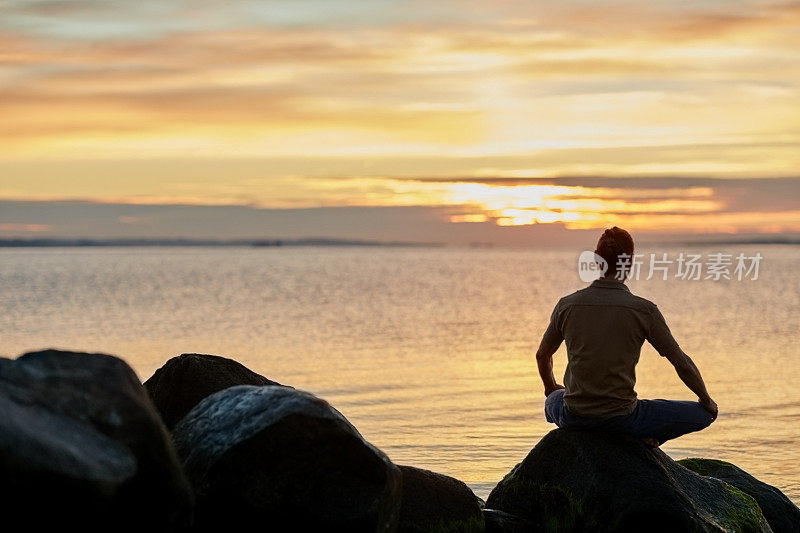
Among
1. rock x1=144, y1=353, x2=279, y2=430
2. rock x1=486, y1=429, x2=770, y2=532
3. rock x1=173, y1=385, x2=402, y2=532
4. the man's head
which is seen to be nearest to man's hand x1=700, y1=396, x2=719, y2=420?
rock x1=486, y1=429, x2=770, y2=532

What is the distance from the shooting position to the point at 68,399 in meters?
6.73

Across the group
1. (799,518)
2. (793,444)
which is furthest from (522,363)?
(799,518)

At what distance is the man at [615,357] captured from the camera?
8.89 m

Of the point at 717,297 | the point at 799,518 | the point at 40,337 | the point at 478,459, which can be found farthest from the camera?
the point at 717,297

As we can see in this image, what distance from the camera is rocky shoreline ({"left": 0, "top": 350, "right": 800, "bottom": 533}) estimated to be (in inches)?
250

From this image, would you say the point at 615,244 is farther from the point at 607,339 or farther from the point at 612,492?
the point at 612,492

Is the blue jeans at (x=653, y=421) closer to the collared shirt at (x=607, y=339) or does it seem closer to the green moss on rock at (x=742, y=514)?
the collared shirt at (x=607, y=339)

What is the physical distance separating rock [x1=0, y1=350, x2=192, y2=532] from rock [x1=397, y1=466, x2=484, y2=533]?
8.33 feet

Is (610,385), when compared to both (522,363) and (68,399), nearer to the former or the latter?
(68,399)

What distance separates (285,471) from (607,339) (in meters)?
2.95

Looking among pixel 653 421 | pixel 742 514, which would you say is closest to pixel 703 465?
pixel 742 514

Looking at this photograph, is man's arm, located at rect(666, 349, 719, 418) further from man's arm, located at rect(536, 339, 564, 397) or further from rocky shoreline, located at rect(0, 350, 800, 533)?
man's arm, located at rect(536, 339, 564, 397)

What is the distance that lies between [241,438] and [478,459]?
978 centimetres

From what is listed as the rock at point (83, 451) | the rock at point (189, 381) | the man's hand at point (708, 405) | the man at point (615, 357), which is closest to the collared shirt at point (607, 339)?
the man at point (615, 357)
